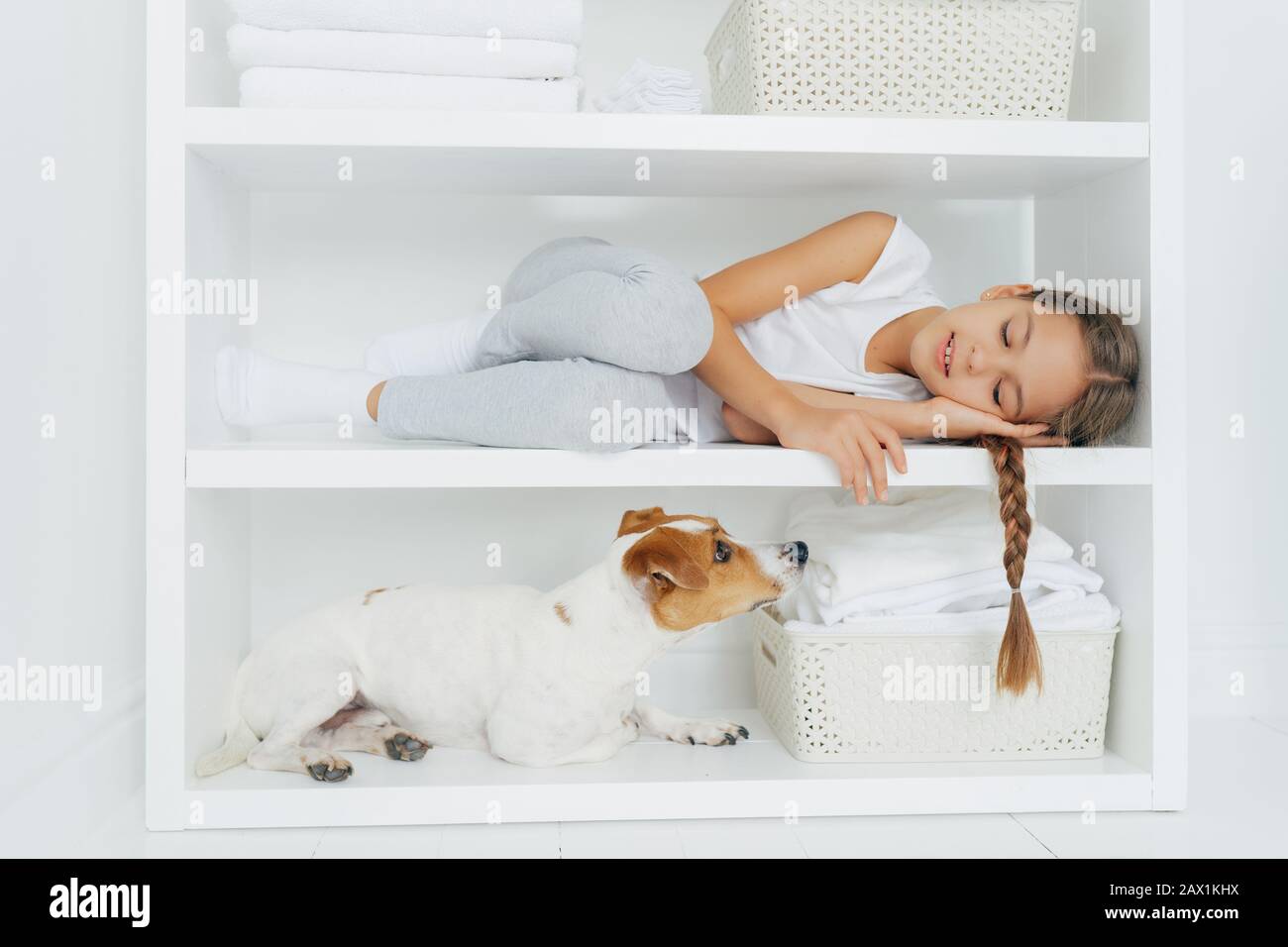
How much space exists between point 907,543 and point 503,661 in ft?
1.59

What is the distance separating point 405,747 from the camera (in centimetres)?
120

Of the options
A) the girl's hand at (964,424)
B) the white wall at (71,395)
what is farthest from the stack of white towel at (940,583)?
the white wall at (71,395)

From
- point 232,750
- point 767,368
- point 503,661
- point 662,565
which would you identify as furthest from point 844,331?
point 232,750

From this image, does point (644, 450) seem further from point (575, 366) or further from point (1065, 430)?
point (1065, 430)

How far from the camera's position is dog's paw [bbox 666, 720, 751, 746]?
1.27 m

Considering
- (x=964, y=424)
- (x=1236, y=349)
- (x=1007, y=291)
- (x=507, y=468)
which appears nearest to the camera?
(x=507, y=468)

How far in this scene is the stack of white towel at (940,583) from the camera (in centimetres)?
122

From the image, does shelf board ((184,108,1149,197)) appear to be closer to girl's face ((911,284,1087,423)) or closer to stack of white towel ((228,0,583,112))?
stack of white towel ((228,0,583,112))

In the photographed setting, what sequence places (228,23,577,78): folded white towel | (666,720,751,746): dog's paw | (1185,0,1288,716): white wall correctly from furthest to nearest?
(1185,0,1288,716): white wall, (666,720,751,746): dog's paw, (228,23,577,78): folded white towel

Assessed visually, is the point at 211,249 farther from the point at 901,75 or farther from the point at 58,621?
the point at 901,75

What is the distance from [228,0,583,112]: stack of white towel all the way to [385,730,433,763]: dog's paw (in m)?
0.69

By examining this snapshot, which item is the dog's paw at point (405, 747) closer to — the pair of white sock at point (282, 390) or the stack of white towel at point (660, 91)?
the pair of white sock at point (282, 390)

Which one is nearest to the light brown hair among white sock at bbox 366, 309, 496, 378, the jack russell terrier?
the jack russell terrier
